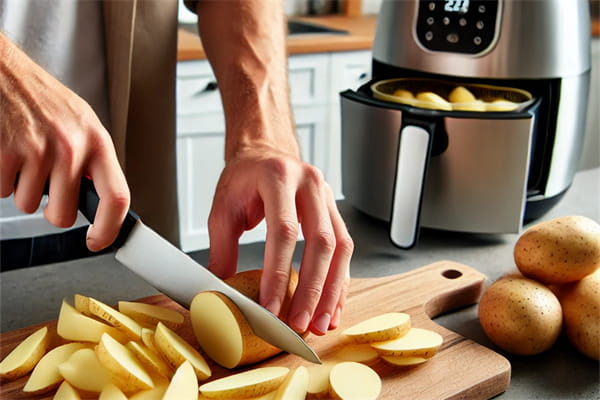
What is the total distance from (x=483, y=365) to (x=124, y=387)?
1.29ft

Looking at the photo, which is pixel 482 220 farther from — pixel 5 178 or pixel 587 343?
pixel 5 178

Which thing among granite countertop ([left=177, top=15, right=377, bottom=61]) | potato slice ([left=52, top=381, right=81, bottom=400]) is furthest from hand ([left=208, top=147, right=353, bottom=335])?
granite countertop ([left=177, top=15, right=377, bottom=61])

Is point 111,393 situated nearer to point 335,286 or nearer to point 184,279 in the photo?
point 184,279

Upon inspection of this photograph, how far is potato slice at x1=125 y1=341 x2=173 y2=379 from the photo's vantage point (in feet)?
2.64

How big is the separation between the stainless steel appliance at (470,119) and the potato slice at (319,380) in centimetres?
37

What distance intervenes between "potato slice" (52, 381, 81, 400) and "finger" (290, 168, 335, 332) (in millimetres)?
243

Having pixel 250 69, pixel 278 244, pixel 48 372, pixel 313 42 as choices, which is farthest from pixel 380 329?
pixel 313 42

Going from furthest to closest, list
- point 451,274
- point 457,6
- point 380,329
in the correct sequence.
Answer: point 457,6 < point 451,274 < point 380,329

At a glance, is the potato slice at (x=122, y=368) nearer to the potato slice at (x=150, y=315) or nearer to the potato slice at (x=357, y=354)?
the potato slice at (x=150, y=315)

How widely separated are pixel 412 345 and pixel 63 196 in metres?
0.41

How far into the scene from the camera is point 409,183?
1159 mm

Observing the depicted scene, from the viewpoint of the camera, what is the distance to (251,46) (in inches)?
47.1

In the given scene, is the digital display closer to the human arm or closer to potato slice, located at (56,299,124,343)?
the human arm

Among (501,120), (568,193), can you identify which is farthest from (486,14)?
(568,193)
